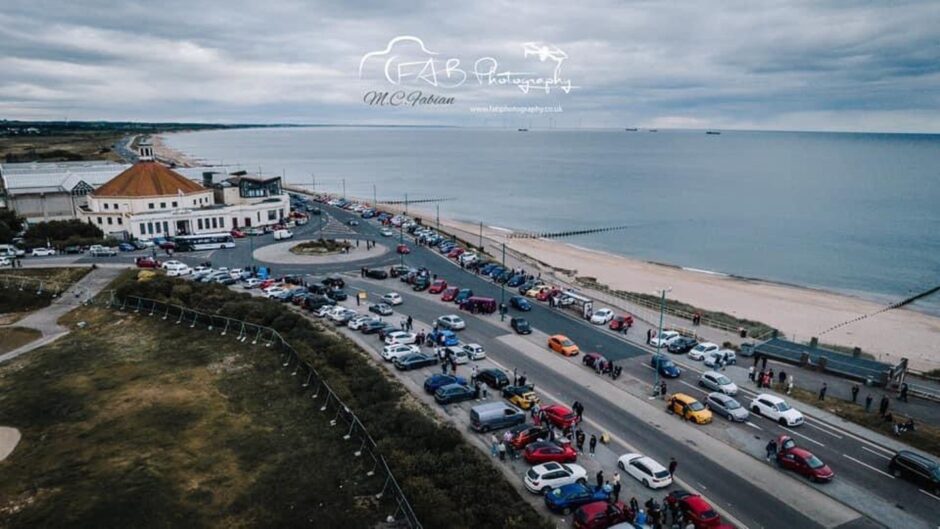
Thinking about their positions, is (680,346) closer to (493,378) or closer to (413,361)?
(493,378)

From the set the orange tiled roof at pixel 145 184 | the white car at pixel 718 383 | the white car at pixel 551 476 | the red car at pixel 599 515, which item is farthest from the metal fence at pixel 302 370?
the orange tiled roof at pixel 145 184

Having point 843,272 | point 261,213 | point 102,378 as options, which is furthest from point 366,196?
point 102,378

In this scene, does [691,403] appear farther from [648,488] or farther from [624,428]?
[648,488]

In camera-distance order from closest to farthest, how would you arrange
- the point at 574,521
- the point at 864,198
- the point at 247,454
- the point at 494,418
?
the point at 574,521
the point at 247,454
the point at 494,418
the point at 864,198

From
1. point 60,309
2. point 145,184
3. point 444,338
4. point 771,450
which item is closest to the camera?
point 771,450

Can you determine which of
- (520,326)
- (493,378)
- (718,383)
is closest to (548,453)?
(493,378)

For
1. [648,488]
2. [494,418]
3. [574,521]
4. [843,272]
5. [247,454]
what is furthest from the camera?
[843,272]
